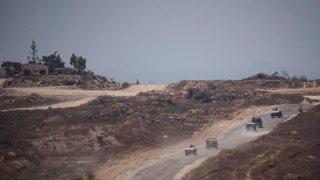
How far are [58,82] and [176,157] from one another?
47929 mm

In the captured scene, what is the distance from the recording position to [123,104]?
58.2 m

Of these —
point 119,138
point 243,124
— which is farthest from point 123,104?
point 243,124

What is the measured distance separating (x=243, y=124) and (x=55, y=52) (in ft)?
221

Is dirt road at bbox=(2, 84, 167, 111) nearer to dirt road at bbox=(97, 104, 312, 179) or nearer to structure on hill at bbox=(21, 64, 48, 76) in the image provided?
structure on hill at bbox=(21, 64, 48, 76)

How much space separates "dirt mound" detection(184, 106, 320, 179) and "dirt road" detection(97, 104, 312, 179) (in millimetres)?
1967

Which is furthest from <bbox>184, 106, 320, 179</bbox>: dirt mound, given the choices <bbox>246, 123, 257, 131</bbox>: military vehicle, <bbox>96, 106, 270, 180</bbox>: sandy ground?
<bbox>246, 123, 257, 131</bbox>: military vehicle

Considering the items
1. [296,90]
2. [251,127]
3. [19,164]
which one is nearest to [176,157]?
[251,127]

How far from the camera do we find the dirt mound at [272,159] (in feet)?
98.5

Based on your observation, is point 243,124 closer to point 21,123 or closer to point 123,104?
point 123,104

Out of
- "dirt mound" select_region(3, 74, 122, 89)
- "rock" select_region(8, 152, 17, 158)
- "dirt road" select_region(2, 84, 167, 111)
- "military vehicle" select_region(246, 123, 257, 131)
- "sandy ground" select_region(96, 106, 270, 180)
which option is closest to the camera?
"sandy ground" select_region(96, 106, 270, 180)

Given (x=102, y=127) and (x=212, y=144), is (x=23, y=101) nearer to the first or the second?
(x=102, y=127)

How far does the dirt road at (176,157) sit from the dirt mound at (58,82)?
3496 cm

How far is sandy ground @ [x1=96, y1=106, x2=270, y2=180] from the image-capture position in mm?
35000

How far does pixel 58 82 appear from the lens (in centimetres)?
8088
